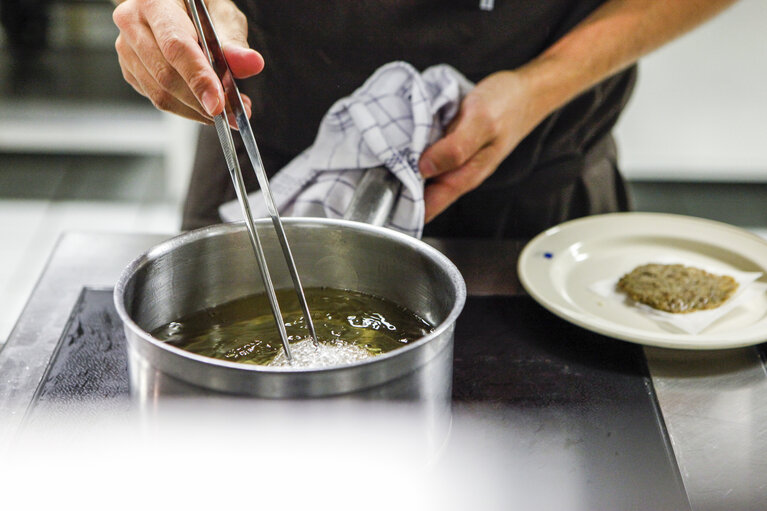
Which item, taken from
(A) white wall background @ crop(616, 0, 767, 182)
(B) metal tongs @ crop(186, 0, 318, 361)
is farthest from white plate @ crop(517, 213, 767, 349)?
(A) white wall background @ crop(616, 0, 767, 182)

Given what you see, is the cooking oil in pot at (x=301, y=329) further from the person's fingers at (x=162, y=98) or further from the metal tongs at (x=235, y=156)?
the person's fingers at (x=162, y=98)

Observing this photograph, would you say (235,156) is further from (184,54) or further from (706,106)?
(706,106)

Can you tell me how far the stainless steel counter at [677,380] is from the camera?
606mm

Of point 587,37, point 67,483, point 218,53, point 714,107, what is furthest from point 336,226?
point 714,107

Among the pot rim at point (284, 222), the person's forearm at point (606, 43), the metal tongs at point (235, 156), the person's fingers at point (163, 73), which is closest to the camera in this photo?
the pot rim at point (284, 222)

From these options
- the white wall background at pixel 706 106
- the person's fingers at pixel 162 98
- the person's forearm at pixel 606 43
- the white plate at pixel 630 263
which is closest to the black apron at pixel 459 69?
the person's forearm at pixel 606 43

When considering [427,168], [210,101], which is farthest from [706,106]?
[210,101]

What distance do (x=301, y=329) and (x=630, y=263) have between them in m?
0.44

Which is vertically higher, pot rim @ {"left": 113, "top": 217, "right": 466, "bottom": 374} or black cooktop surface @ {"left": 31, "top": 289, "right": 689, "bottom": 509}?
pot rim @ {"left": 113, "top": 217, "right": 466, "bottom": 374}

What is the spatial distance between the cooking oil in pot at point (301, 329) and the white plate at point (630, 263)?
191 millimetres

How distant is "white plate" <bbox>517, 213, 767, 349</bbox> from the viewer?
740 mm

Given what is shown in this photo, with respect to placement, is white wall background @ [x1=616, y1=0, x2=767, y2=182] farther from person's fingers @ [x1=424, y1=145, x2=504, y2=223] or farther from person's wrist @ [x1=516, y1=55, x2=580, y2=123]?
person's fingers @ [x1=424, y1=145, x2=504, y2=223]

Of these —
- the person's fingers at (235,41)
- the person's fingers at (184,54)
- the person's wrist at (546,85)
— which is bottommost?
the person's wrist at (546,85)

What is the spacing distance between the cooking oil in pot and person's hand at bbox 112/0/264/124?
0.53 ft
